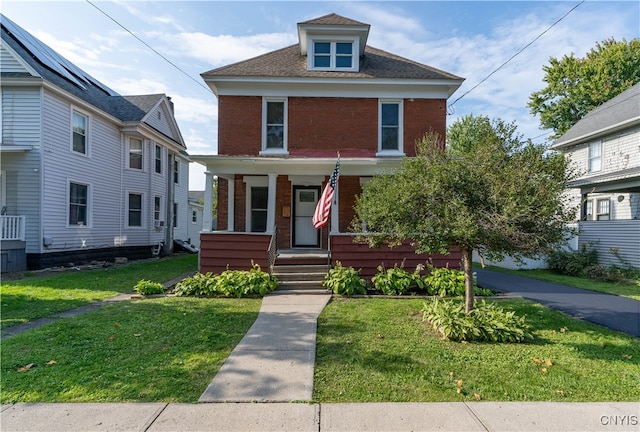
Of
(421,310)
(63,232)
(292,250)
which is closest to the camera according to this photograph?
(421,310)

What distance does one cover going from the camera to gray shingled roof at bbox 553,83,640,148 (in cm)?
1458

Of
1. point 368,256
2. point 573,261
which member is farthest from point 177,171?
point 573,261

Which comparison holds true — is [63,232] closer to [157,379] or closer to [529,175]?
[157,379]

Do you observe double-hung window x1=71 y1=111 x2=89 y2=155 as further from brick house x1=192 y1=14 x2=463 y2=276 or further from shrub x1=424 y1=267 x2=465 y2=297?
shrub x1=424 y1=267 x2=465 y2=297

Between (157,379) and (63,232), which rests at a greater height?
(63,232)

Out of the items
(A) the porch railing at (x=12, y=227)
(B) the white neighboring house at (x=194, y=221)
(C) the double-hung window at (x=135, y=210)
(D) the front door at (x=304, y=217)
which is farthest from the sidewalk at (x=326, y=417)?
(B) the white neighboring house at (x=194, y=221)

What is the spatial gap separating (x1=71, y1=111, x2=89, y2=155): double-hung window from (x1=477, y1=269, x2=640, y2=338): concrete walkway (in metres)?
15.7

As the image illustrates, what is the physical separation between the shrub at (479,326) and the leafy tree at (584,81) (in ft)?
90.6

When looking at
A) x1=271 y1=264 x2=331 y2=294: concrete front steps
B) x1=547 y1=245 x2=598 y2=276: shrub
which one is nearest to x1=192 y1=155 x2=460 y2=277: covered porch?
x1=271 y1=264 x2=331 y2=294: concrete front steps

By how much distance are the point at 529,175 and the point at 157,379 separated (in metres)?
5.60

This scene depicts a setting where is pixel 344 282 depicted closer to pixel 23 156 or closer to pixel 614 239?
pixel 23 156

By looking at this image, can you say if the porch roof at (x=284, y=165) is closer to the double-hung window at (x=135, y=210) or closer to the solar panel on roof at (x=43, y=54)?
the solar panel on roof at (x=43, y=54)

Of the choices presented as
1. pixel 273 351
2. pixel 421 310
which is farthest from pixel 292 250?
pixel 273 351

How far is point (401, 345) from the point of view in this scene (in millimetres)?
4723
